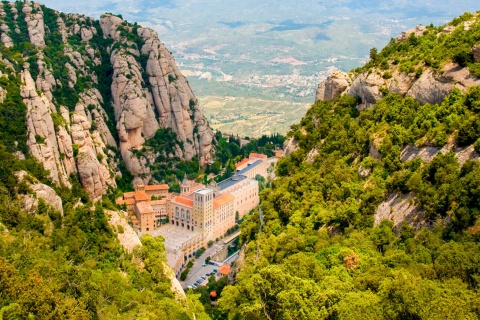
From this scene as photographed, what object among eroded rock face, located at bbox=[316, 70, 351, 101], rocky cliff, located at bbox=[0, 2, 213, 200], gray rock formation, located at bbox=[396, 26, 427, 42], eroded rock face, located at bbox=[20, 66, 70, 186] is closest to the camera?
gray rock formation, located at bbox=[396, 26, 427, 42]

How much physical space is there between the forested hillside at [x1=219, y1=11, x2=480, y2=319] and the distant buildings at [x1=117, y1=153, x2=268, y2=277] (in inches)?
1219

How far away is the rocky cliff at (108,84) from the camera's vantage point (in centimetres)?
7989

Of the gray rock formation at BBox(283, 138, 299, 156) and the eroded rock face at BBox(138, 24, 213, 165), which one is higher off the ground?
the gray rock formation at BBox(283, 138, 299, 156)

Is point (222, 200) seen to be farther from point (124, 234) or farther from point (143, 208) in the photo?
point (124, 234)

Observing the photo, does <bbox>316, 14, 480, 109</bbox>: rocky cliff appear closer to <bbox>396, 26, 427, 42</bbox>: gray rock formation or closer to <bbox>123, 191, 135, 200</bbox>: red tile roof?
<bbox>396, 26, 427, 42</bbox>: gray rock formation

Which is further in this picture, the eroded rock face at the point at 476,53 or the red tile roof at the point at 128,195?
the red tile roof at the point at 128,195

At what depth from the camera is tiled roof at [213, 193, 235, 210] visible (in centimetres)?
7830

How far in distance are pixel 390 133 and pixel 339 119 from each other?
28.7 feet

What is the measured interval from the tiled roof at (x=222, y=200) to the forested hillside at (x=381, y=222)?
34.5 metres

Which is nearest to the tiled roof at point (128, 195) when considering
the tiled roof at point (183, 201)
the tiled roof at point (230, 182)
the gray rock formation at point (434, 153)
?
the tiled roof at point (183, 201)

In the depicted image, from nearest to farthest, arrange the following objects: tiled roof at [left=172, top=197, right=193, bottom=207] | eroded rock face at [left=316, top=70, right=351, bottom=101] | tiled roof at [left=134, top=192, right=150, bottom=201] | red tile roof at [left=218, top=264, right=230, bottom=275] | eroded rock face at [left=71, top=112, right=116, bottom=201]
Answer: eroded rock face at [left=316, top=70, right=351, bottom=101] → red tile roof at [left=218, top=264, right=230, bottom=275] → eroded rock face at [left=71, top=112, right=116, bottom=201] → tiled roof at [left=172, top=197, right=193, bottom=207] → tiled roof at [left=134, top=192, right=150, bottom=201]

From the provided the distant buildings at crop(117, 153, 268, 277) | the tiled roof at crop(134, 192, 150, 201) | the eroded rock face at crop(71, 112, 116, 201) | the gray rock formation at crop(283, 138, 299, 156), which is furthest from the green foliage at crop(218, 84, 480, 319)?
the tiled roof at crop(134, 192, 150, 201)

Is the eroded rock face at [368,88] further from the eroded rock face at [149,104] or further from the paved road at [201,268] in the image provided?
the eroded rock face at [149,104]

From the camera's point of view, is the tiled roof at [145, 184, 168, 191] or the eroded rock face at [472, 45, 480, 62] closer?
the eroded rock face at [472, 45, 480, 62]
